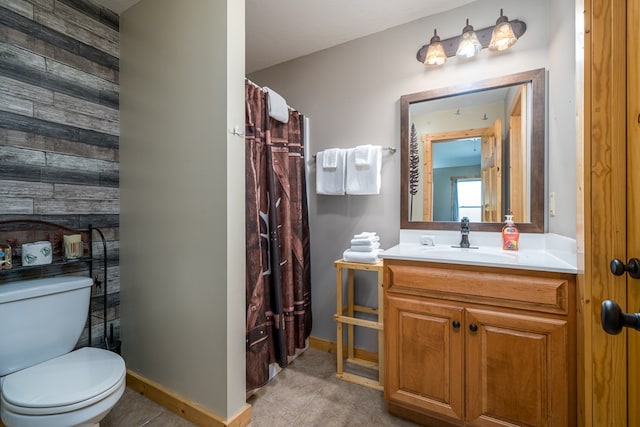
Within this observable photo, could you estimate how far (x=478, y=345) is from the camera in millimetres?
1302

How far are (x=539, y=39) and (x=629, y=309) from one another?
5.15 ft

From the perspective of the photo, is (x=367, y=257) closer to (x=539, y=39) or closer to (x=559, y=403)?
(x=559, y=403)

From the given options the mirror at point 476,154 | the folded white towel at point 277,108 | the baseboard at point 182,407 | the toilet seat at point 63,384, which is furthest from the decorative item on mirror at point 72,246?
the mirror at point 476,154

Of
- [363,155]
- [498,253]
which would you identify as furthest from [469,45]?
[498,253]

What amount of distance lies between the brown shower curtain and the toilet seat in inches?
26.1

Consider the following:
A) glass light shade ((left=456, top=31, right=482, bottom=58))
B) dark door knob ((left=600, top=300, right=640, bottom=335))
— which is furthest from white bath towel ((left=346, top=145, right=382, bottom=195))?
dark door knob ((left=600, top=300, right=640, bottom=335))

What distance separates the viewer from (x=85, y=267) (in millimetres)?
1799

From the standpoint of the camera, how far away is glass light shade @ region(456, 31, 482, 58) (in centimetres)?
172

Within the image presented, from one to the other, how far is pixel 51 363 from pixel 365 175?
204cm

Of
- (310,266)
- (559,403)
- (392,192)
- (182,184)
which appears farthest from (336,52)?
(559,403)

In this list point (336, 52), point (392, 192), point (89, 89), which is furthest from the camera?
point (336, 52)

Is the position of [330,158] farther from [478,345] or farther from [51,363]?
[51,363]

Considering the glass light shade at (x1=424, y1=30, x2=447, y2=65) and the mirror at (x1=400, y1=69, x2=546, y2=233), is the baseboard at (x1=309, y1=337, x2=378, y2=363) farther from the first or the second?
the glass light shade at (x1=424, y1=30, x2=447, y2=65)

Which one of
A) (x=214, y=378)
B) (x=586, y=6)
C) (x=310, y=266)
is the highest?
(x=586, y=6)
